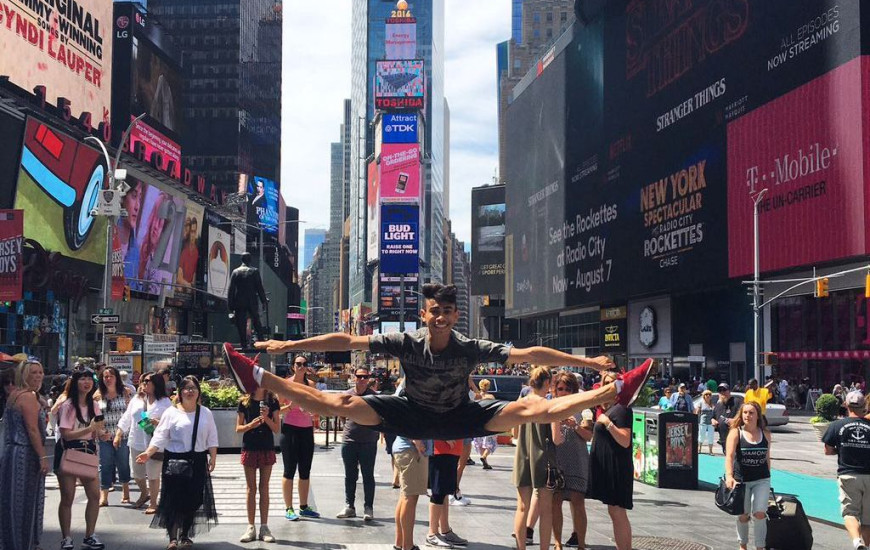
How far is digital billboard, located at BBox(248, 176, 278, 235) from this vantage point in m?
124

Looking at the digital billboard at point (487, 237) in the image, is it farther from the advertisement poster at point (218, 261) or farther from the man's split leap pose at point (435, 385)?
the man's split leap pose at point (435, 385)

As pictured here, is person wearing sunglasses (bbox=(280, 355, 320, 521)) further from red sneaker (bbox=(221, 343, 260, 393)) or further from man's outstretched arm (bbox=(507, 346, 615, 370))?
man's outstretched arm (bbox=(507, 346, 615, 370))

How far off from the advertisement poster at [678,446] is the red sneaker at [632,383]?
30.7 ft

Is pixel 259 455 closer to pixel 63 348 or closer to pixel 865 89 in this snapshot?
pixel 865 89

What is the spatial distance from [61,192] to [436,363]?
151 feet

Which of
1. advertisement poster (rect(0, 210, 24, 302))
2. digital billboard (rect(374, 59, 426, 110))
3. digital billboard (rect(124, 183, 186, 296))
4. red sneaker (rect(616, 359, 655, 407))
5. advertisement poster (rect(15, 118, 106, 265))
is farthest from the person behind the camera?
digital billboard (rect(374, 59, 426, 110))

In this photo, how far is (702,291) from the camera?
5859cm

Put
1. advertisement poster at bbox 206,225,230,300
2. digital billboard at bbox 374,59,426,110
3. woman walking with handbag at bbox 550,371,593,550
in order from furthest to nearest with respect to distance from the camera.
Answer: digital billboard at bbox 374,59,426,110 < advertisement poster at bbox 206,225,230,300 < woman walking with handbag at bbox 550,371,593,550

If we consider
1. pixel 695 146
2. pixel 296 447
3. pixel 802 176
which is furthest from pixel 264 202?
pixel 296 447

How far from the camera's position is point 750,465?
9.78 m

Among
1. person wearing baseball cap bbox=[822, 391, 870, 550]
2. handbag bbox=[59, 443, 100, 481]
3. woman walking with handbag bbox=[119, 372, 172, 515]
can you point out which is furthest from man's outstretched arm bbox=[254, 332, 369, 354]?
person wearing baseball cap bbox=[822, 391, 870, 550]

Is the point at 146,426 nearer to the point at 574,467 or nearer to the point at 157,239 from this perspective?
the point at 574,467

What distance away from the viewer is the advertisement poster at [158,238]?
62.9 m

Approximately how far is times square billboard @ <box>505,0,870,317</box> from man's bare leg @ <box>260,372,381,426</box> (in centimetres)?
3795
